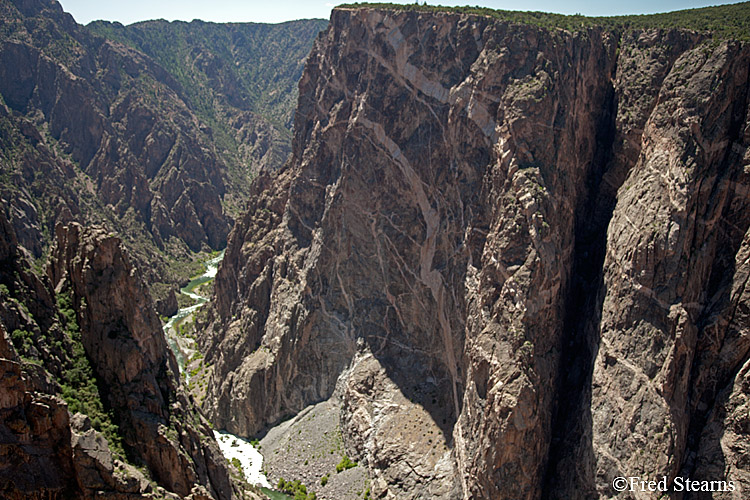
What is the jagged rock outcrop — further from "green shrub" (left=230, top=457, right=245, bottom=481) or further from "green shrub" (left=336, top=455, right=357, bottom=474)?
"green shrub" (left=230, top=457, right=245, bottom=481)

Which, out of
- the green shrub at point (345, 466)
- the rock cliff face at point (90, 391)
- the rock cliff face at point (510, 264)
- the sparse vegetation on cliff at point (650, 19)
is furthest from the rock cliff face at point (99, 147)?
the sparse vegetation on cliff at point (650, 19)

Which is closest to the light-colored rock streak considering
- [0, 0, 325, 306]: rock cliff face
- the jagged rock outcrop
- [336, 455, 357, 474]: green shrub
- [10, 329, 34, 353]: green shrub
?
[336, 455, 357, 474]: green shrub

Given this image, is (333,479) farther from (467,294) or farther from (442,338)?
(467,294)

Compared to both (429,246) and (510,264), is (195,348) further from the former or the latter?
(510,264)

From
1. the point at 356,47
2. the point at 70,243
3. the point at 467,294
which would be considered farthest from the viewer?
the point at 356,47

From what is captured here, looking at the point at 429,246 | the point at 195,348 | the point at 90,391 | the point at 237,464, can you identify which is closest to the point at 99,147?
the point at 195,348

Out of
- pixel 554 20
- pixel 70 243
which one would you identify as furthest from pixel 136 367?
pixel 554 20
